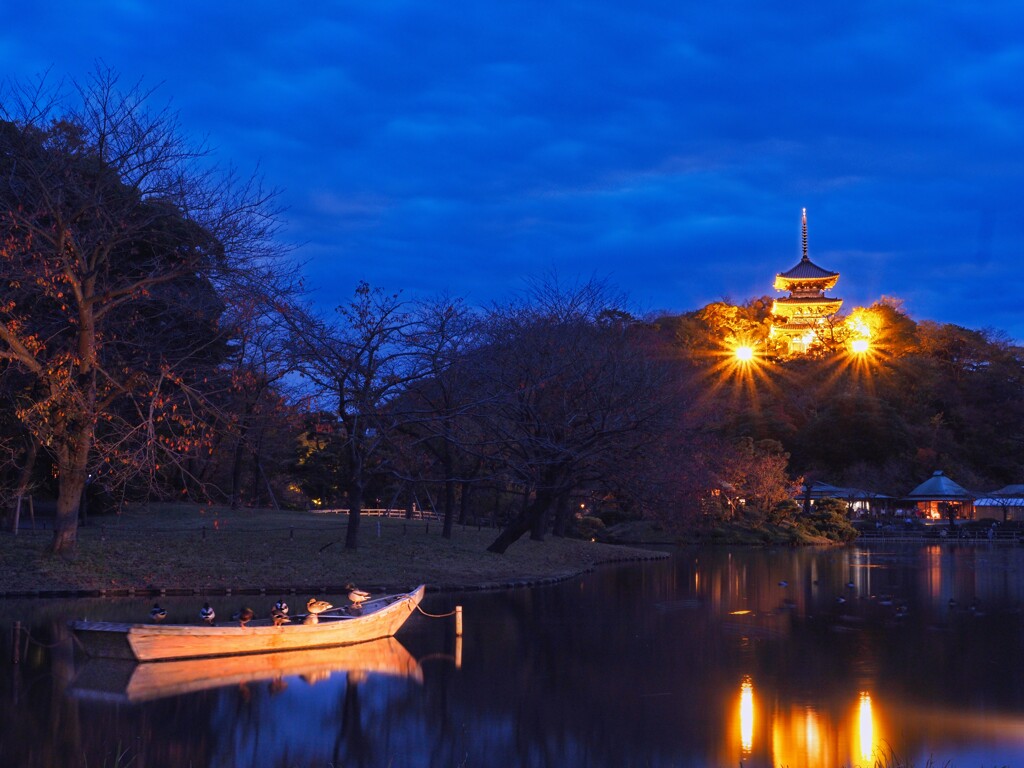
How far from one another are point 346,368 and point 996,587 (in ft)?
68.8

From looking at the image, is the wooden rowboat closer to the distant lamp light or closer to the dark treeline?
the dark treeline

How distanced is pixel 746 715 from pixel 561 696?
8.23ft

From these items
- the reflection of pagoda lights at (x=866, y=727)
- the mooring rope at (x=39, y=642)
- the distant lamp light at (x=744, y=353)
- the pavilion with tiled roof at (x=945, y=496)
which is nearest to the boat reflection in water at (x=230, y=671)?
the mooring rope at (x=39, y=642)

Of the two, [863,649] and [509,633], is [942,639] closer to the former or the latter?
[863,649]

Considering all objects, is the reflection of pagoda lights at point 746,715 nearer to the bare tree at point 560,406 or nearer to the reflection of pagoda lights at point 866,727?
the reflection of pagoda lights at point 866,727

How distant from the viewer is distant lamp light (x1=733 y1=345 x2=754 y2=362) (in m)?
93.7

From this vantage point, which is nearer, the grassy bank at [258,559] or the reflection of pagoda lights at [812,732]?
the reflection of pagoda lights at [812,732]

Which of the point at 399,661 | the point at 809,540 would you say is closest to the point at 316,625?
the point at 399,661

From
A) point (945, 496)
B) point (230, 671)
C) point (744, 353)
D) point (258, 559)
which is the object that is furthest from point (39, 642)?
point (744, 353)

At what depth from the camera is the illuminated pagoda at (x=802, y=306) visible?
102 metres

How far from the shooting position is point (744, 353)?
3713 inches

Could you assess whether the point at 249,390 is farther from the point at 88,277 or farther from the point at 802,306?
the point at 802,306

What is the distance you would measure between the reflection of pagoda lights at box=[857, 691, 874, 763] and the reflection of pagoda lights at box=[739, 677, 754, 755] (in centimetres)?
120

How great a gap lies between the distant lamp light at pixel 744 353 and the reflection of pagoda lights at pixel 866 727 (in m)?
81.0
